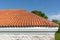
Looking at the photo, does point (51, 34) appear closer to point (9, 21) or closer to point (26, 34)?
point (26, 34)

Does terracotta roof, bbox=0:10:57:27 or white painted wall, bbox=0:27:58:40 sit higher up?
terracotta roof, bbox=0:10:57:27

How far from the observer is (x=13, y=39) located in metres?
15.2

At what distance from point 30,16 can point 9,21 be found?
220cm

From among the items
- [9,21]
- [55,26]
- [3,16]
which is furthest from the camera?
[3,16]

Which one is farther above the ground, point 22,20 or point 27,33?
point 22,20

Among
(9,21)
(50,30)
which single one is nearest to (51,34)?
(50,30)

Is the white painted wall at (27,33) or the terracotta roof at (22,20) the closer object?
the white painted wall at (27,33)

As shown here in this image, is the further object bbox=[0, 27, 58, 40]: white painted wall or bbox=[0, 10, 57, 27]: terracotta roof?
bbox=[0, 10, 57, 27]: terracotta roof

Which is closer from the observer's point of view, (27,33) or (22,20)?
(27,33)

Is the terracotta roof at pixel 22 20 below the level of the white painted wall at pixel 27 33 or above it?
above

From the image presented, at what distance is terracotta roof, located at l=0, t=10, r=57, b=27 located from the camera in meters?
15.2

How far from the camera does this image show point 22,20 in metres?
16.3

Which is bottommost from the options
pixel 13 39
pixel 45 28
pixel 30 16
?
pixel 13 39

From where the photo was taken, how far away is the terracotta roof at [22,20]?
1524cm
